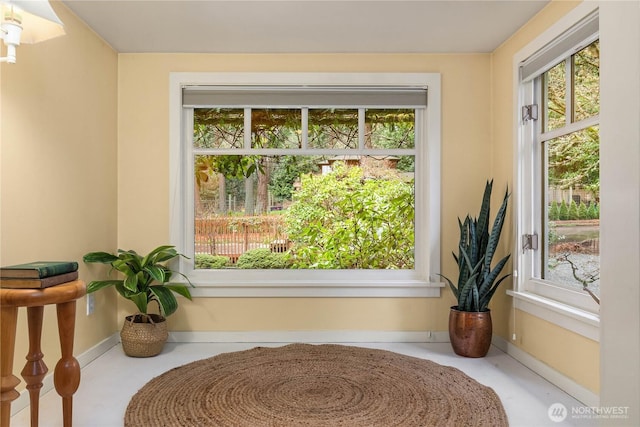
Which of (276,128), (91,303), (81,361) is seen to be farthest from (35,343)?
(276,128)

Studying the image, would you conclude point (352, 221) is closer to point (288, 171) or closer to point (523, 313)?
point (288, 171)

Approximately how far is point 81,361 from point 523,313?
3020 mm

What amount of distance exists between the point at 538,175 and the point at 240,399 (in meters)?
2.40

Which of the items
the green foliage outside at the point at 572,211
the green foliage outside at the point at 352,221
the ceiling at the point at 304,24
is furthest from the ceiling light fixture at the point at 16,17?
the green foliage outside at the point at 572,211

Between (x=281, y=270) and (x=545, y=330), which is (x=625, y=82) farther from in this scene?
(x=281, y=270)

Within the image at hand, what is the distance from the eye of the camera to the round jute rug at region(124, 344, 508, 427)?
86.1 inches

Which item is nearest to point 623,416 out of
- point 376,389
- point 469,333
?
point 376,389

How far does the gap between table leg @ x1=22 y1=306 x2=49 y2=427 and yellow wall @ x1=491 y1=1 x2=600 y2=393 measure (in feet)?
8.75

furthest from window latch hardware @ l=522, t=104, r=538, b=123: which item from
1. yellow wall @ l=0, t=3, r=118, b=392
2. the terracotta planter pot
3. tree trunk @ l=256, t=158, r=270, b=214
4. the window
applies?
yellow wall @ l=0, t=3, r=118, b=392

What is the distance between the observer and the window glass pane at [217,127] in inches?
147

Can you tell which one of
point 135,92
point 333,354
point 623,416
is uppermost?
point 135,92

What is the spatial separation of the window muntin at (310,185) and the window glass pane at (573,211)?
1.14m

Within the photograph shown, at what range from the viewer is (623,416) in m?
0.57

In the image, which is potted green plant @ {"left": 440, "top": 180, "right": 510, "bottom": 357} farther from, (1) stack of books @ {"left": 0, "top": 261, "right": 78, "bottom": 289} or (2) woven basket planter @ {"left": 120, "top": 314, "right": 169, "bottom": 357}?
(1) stack of books @ {"left": 0, "top": 261, "right": 78, "bottom": 289}
